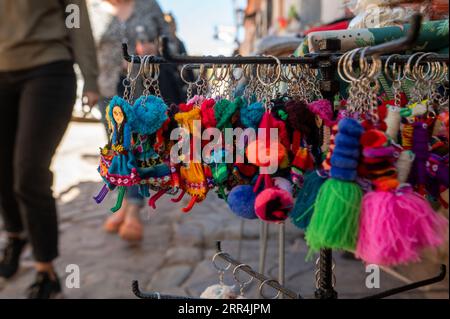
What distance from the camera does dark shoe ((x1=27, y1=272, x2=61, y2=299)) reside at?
188 centimetres

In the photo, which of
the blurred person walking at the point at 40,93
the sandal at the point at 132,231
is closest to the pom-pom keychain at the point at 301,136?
the blurred person walking at the point at 40,93

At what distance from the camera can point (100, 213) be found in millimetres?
3203

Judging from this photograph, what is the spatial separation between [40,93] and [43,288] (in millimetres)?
830

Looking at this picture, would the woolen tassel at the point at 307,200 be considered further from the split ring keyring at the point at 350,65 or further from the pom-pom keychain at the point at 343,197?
the split ring keyring at the point at 350,65

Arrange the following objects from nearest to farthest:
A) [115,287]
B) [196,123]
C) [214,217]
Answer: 1. [196,123]
2. [115,287]
3. [214,217]

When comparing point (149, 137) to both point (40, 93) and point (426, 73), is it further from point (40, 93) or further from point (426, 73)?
point (40, 93)

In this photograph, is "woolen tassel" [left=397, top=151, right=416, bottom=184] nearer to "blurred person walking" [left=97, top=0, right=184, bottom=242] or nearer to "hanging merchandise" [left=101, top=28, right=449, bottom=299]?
"hanging merchandise" [left=101, top=28, right=449, bottom=299]

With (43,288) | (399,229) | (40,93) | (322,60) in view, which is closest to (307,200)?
(399,229)

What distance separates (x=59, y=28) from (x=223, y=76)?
3.98ft

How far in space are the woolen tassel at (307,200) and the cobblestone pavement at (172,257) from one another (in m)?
0.93

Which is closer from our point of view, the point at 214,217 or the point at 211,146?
the point at 211,146

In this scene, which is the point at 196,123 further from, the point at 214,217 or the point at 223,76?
the point at 214,217

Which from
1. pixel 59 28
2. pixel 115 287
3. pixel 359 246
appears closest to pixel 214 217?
pixel 115 287
